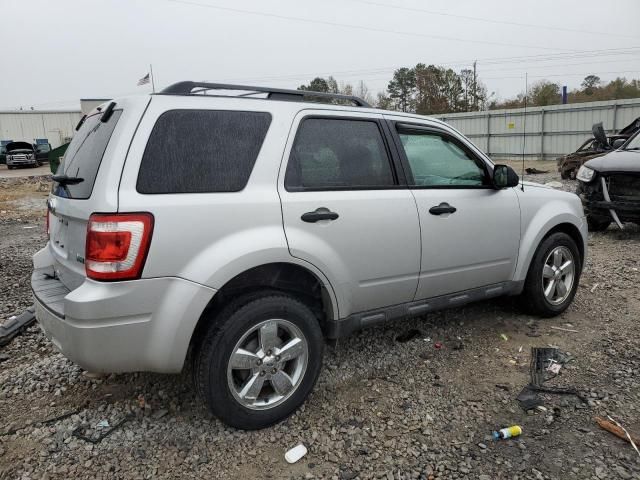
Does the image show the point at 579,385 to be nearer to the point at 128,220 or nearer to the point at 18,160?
the point at 128,220

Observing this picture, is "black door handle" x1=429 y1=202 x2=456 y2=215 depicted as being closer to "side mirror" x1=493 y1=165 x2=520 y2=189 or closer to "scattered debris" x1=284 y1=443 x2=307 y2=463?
"side mirror" x1=493 y1=165 x2=520 y2=189

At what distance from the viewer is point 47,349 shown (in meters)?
4.00

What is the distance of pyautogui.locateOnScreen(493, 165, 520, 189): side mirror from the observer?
3840 mm

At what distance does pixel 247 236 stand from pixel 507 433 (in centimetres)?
184

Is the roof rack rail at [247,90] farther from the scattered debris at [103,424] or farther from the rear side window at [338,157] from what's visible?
the scattered debris at [103,424]

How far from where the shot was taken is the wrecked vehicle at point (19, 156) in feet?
95.9

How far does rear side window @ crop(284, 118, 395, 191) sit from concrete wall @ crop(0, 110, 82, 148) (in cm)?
4452

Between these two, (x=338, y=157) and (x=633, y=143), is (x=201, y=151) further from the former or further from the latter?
(x=633, y=143)

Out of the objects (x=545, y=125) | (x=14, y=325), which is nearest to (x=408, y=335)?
(x=14, y=325)

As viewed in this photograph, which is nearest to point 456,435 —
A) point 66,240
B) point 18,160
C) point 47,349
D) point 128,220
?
point 128,220

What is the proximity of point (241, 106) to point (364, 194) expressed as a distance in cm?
93

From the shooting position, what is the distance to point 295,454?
107 inches

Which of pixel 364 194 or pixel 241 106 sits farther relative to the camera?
pixel 364 194

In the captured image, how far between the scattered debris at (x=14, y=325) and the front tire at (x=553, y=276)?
172 inches
